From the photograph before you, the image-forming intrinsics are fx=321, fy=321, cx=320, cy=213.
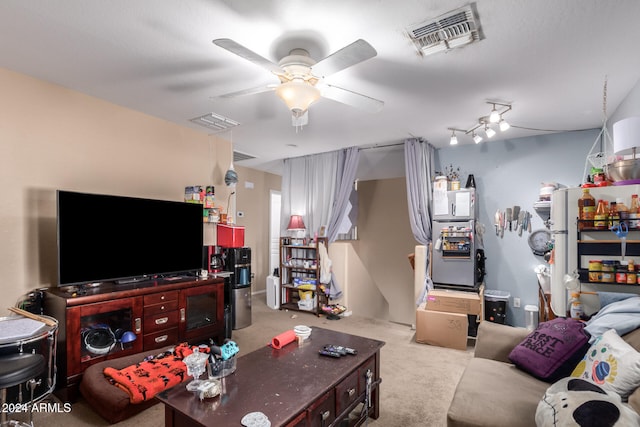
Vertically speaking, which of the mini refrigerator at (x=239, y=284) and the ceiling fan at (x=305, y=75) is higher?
the ceiling fan at (x=305, y=75)

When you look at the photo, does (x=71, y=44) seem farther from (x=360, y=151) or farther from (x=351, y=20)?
(x=360, y=151)

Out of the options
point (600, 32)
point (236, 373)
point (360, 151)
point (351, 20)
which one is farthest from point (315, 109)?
point (236, 373)

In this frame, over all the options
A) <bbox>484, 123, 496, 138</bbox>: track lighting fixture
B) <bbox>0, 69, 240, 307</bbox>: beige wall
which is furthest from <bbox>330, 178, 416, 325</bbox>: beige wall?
<bbox>0, 69, 240, 307</bbox>: beige wall

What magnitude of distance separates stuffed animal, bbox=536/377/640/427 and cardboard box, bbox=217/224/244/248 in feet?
11.2

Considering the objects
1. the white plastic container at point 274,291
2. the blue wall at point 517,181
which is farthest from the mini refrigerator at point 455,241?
the white plastic container at point 274,291

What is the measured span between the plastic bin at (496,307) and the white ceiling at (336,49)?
208 centimetres

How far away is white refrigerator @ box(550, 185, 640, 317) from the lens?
214 cm

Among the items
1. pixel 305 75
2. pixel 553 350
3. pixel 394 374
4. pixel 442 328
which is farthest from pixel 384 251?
pixel 305 75

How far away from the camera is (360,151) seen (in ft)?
16.1

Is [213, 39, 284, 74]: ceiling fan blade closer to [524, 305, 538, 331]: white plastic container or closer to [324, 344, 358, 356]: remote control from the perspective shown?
[324, 344, 358, 356]: remote control

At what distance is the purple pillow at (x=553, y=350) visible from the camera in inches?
71.7

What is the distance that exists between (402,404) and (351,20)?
2.68 meters

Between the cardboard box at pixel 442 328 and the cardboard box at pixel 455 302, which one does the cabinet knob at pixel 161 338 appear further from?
the cardboard box at pixel 455 302

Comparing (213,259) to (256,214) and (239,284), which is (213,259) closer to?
(239,284)
